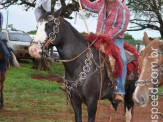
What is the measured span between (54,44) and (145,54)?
194cm

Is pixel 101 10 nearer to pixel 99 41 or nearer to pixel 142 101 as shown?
pixel 99 41

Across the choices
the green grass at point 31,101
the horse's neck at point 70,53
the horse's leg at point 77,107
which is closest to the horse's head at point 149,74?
the horse's neck at point 70,53

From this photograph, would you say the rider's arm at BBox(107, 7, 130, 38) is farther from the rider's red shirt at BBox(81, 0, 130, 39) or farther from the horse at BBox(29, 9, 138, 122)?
the horse at BBox(29, 9, 138, 122)

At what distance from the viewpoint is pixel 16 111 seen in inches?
412

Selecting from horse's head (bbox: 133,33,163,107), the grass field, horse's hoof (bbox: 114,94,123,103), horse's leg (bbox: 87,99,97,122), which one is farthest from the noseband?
the grass field

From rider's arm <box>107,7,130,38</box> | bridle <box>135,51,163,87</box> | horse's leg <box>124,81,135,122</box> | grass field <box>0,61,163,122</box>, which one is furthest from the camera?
grass field <box>0,61,163,122</box>

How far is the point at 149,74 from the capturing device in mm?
4844

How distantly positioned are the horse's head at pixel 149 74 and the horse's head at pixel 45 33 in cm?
189

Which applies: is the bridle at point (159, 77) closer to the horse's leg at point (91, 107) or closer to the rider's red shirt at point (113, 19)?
the horse's leg at point (91, 107)

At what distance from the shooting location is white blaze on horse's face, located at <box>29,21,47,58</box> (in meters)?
6.35

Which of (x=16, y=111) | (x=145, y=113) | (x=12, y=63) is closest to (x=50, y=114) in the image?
(x=16, y=111)

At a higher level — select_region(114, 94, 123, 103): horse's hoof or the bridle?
the bridle

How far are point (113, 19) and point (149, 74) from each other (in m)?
2.44

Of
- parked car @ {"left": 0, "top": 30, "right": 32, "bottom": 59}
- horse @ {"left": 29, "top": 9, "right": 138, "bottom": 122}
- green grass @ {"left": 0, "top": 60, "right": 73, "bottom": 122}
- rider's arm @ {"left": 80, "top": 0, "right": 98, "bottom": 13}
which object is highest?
rider's arm @ {"left": 80, "top": 0, "right": 98, "bottom": 13}
